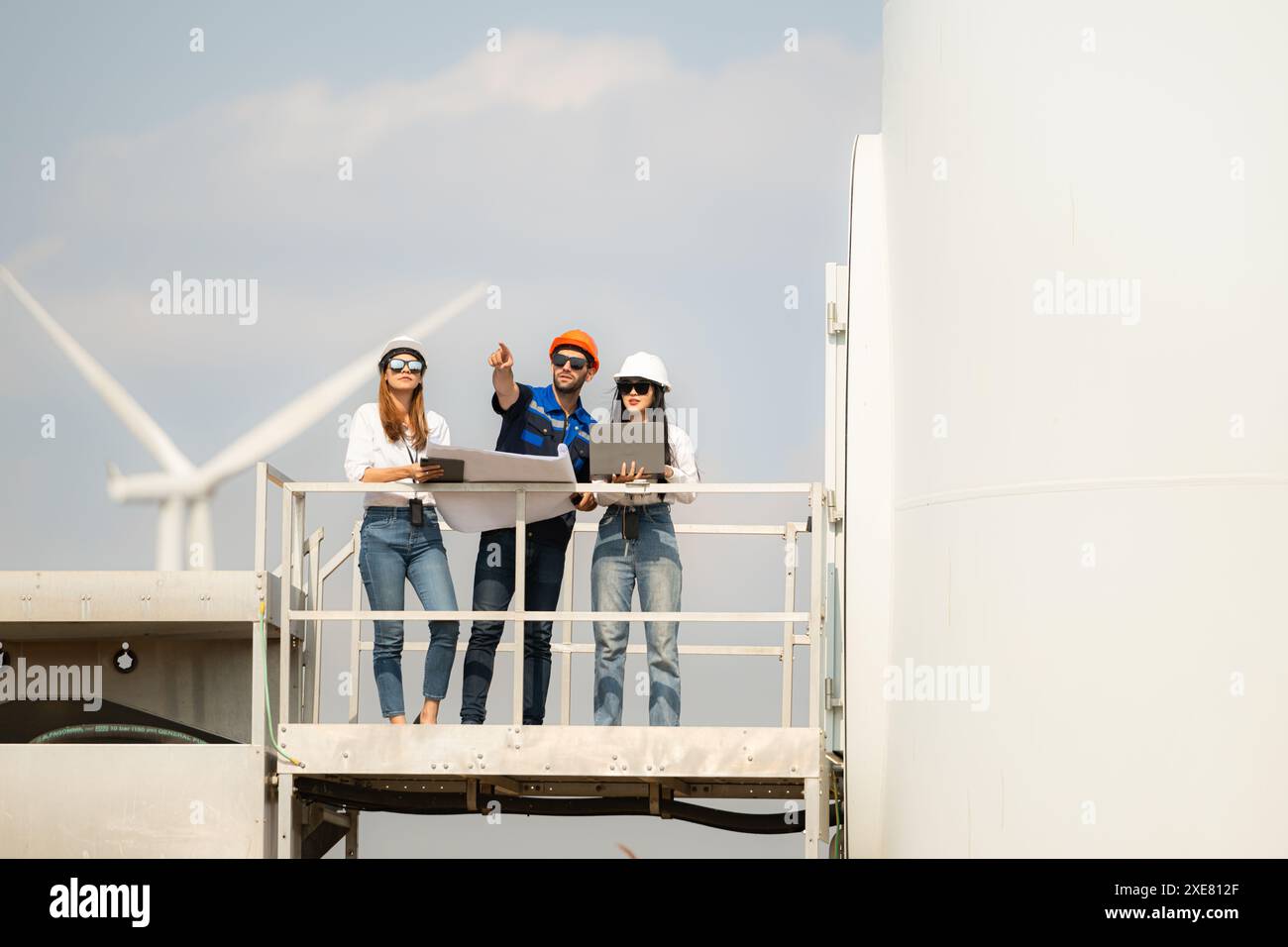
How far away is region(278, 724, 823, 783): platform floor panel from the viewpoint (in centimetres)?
1227

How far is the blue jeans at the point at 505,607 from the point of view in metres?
12.5

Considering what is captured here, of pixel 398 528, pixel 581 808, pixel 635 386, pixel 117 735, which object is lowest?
pixel 581 808

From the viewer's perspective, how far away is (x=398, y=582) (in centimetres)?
1229

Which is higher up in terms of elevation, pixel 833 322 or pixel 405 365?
pixel 833 322

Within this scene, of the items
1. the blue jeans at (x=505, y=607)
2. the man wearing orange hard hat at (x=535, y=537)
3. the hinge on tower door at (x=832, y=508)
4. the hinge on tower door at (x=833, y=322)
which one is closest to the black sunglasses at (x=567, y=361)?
the man wearing orange hard hat at (x=535, y=537)

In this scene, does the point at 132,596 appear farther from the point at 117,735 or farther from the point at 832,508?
the point at 832,508

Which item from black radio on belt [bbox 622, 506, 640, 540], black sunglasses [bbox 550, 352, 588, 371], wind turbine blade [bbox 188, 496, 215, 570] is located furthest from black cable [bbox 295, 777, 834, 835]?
wind turbine blade [bbox 188, 496, 215, 570]

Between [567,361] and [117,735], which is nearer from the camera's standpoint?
[567,361]

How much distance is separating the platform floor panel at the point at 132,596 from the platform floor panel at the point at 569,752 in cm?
112

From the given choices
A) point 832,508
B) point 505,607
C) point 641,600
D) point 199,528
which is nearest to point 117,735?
point 505,607

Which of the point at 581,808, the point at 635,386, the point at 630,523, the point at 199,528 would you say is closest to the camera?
the point at 630,523

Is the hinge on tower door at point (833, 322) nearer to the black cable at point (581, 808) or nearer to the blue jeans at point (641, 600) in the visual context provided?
the blue jeans at point (641, 600)

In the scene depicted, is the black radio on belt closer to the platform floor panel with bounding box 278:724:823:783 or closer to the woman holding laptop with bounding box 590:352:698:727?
the woman holding laptop with bounding box 590:352:698:727

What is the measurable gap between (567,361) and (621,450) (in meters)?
0.88
